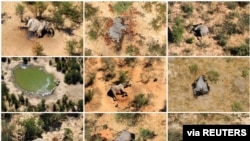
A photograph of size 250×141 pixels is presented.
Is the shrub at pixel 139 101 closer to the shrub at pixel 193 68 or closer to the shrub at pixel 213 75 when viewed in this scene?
the shrub at pixel 193 68

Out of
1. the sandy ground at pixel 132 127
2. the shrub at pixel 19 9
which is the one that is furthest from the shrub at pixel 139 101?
the shrub at pixel 19 9

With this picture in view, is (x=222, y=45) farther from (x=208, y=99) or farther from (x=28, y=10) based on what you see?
(x=28, y=10)

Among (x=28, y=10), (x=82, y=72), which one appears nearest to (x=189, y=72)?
(x=82, y=72)

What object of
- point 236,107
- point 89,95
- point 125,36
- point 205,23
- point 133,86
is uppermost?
point 205,23

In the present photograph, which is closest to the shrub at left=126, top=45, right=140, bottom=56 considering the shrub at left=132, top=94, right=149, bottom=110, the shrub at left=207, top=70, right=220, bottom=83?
the shrub at left=132, top=94, right=149, bottom=110

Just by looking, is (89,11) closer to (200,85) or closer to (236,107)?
(200,85)

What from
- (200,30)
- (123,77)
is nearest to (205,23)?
(200,30)
